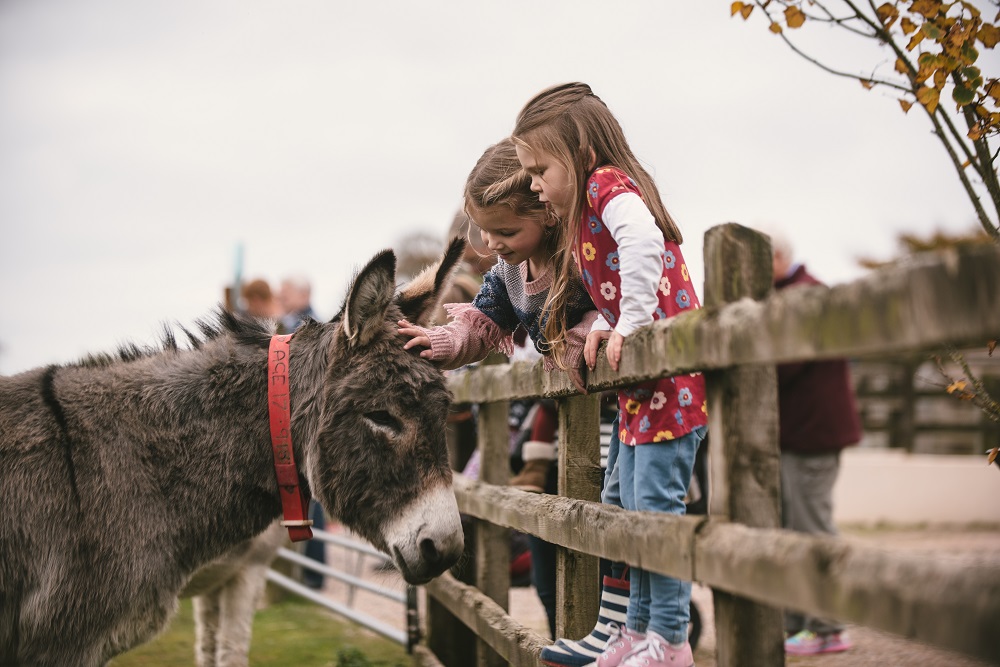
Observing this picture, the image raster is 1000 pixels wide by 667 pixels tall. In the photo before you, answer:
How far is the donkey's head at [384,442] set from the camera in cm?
289

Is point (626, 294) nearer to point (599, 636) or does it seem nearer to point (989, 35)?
point (599, 636)

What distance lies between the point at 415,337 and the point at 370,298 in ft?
0.78

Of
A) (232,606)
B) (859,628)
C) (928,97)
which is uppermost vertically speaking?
(928,97)

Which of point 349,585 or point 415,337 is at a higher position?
point 415,337

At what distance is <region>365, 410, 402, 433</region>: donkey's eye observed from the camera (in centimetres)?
304

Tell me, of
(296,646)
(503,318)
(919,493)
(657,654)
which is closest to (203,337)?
(503,318)

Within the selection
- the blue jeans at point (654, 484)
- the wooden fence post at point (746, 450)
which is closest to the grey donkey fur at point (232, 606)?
the blue jeans at point (654, 484)

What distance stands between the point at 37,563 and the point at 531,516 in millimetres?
1653

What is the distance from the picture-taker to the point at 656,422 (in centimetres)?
258

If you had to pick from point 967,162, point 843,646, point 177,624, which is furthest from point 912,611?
point 177,624

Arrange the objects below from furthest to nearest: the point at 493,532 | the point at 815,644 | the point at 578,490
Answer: the point at 815,644
the point at 493,532
the point at 578,490

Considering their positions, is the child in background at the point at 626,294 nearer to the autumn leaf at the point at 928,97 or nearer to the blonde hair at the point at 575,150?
the blonde hair at the point at 575,150

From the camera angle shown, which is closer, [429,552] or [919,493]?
[429,552]

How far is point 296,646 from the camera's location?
6.14 metres
